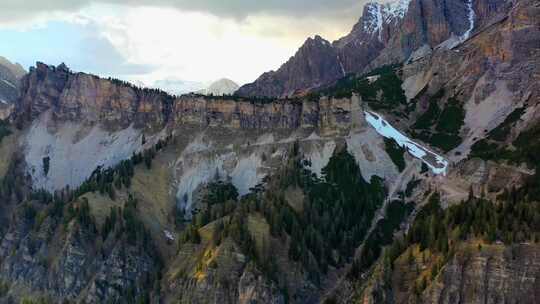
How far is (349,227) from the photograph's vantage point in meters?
189

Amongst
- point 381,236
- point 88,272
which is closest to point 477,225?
point 381,236

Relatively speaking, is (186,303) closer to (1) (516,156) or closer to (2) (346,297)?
(2) (346,297)

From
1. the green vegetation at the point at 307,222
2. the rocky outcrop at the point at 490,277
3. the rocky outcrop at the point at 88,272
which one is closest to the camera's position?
the rocky outcrop at the point at 490,277

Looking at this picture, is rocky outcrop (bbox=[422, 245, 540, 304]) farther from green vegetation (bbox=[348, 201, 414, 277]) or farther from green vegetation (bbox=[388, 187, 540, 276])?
green vegetation (bbox=[348, 201, 414, 277])

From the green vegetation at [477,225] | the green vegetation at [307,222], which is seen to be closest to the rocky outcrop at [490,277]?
the green vegetation at [477,225]

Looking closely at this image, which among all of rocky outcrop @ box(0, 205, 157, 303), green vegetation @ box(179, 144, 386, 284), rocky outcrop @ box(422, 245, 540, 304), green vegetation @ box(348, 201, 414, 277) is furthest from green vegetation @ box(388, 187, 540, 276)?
rocky outcrop @ box(0, 205, 157, 303)

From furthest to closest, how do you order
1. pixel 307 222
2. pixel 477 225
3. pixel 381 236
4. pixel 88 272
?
pixel 88 272 → pixel 307 222 → pixel 381 236 → pixel 477 225

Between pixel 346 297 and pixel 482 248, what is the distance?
31.5 m

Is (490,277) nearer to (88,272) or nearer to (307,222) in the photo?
(307,222)

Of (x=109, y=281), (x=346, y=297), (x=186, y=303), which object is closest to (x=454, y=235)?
(x=346, y=297)

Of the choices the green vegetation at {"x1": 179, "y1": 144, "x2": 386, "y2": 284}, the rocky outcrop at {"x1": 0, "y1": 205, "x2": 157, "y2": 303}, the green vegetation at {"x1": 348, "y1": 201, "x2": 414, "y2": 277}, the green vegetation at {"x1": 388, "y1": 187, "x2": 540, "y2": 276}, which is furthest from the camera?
the rocky outcrop at {"x1": 0, "y1": 205, "x2": 157, "y2": 303}

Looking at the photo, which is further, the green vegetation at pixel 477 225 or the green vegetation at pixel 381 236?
the green vegetation at pixel 381 236

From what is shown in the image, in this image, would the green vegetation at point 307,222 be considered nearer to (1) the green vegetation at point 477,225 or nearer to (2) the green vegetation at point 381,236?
(2) the green vegetation at point 381,236

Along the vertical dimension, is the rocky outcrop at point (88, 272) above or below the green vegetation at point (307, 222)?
below
